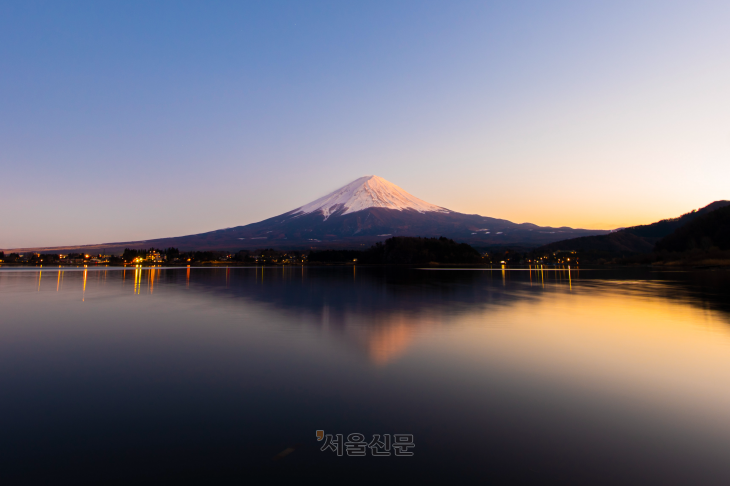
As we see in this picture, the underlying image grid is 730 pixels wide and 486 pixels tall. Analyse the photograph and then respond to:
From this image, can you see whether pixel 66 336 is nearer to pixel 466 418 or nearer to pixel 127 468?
pixel 127 468

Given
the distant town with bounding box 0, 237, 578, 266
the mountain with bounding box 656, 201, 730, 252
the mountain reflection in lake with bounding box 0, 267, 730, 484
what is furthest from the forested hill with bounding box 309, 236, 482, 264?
the mountain reflection in lake with bounding box 0, 267, 730, 484

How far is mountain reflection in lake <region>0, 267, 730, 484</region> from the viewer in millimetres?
3928

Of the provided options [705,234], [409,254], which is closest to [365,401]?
[705,234]

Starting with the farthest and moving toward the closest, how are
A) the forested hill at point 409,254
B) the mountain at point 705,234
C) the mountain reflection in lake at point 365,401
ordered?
the forested hill at point 409,254 → the mountain at point 705,234 → the mountain reflection in lake at point 365,401

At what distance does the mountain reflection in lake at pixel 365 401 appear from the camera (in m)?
3.93

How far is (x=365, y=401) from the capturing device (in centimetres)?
575

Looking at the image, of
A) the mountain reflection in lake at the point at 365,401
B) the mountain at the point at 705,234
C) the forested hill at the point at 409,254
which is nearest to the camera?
the mountain reflection in lake at the point at 365,401

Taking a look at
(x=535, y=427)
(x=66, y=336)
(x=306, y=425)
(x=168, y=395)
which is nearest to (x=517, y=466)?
(x=535, y=427)

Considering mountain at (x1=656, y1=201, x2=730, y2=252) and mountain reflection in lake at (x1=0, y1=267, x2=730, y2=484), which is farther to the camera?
mountain at (x1=656, y1=201, x2=730, y2=252)

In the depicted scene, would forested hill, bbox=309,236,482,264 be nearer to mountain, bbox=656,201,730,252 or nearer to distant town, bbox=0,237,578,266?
distant town, bbox=0,237,578,266

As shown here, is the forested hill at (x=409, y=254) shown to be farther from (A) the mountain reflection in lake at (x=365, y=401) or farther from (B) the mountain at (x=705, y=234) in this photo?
(A) the mountain reflection in lake at (x=365, y=401)

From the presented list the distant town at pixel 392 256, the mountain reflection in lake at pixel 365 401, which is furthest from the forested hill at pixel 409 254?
the mountain reflection in lake at pixel 365 401

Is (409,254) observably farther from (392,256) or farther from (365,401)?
(365,401)

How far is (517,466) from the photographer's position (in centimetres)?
392
